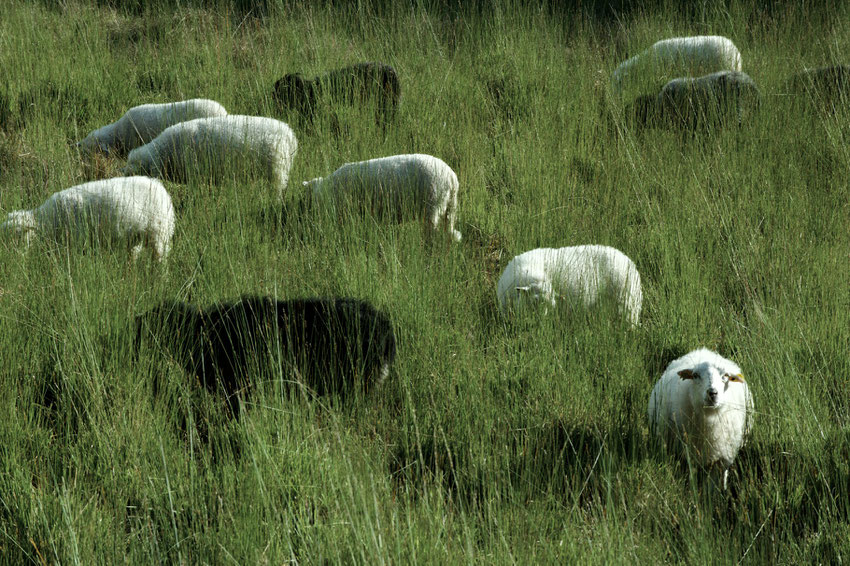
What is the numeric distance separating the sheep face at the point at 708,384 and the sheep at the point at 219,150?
3.02 metres

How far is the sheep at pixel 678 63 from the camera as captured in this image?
7.03 m

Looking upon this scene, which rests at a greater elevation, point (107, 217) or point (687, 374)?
point (107, 217)

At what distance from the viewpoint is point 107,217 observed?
4.22m

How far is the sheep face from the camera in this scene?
8.95 feet

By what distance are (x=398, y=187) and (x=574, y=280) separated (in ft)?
4.21

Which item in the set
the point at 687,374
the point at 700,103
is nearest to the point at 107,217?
the point at 687,374

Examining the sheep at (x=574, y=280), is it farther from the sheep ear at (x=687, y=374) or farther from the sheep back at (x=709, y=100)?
the sheep back at (x=709, y=100)

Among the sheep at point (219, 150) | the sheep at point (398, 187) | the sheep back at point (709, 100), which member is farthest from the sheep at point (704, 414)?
the sheep back at point (709, 100)

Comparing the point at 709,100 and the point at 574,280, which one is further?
the point at 709,100

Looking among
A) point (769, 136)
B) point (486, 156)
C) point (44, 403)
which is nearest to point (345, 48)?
point (486, 156)

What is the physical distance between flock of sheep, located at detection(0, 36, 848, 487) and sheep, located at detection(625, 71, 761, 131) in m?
0.01

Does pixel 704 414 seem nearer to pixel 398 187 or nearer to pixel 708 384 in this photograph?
pixel 708 384

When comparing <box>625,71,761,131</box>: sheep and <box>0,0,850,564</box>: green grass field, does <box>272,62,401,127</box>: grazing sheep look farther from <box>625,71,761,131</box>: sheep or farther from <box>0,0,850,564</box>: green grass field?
<box>625,71,761,131</box>: sheep

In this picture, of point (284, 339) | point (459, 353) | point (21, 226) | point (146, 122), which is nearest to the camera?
point (284, 339)
